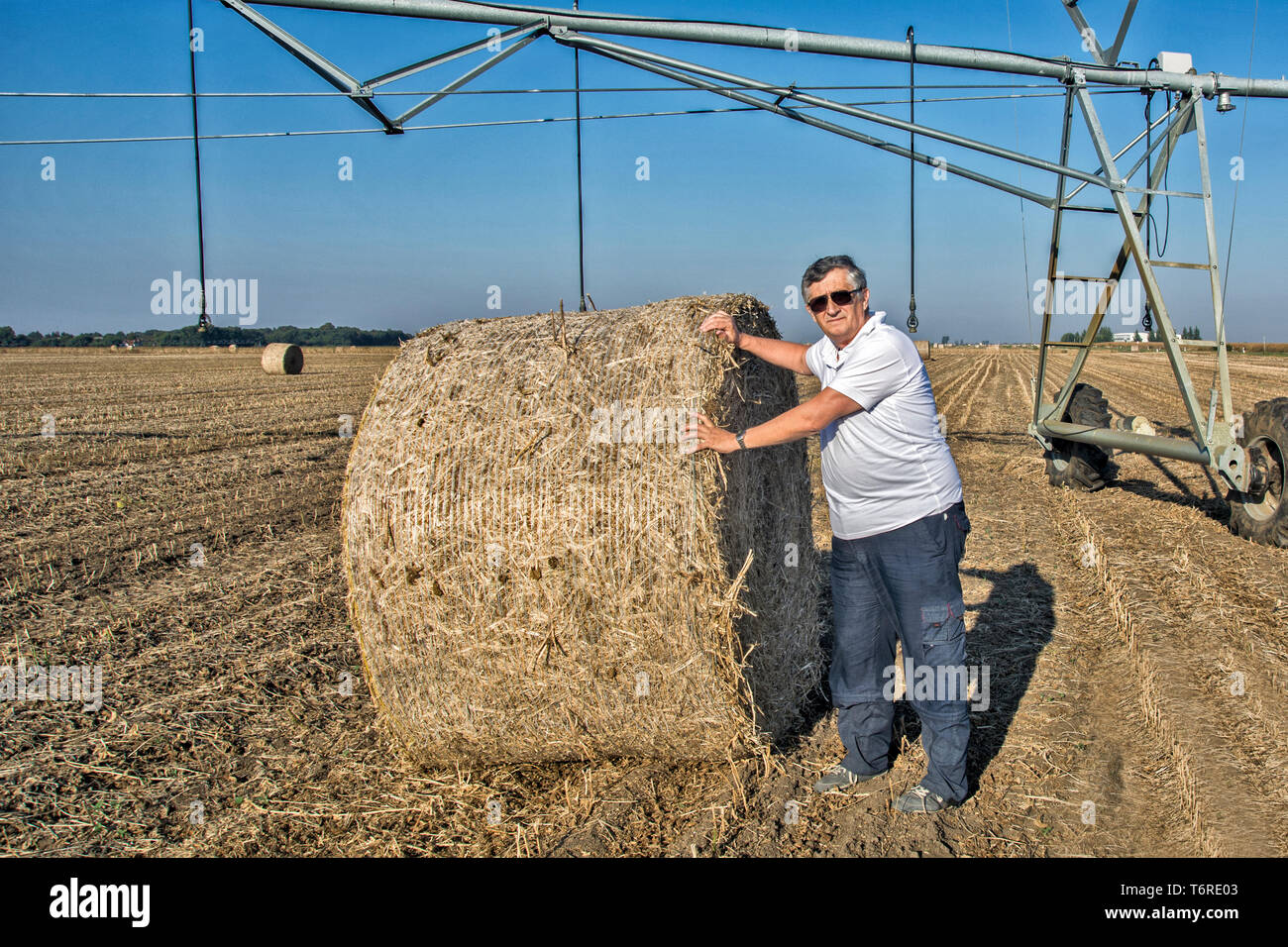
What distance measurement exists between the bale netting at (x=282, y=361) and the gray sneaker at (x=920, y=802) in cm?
3160

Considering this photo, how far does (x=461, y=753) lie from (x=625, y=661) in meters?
1.06

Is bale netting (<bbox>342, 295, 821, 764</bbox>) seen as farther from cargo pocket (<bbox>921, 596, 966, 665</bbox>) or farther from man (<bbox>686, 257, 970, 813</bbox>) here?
cargo pocket (<bbox>921, 596, 966, 665</bbox>)

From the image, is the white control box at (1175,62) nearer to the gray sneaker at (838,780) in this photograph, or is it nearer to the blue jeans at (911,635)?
the blue jeans at (911,635)

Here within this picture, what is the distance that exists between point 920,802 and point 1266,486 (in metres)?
6.75

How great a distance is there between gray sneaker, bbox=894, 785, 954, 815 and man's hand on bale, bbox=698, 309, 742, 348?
225 centimetres

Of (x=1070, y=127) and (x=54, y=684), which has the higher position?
(x=1070, y=127)

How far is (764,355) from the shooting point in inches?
170

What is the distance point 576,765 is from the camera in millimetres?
4297

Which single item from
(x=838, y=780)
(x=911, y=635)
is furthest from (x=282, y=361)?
(x=911, y=635)
